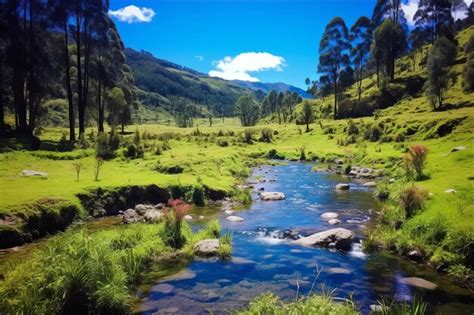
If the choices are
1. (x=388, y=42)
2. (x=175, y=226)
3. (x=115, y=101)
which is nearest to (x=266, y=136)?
(x=115, y=101)

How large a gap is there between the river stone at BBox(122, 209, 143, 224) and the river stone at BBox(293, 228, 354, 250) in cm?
980

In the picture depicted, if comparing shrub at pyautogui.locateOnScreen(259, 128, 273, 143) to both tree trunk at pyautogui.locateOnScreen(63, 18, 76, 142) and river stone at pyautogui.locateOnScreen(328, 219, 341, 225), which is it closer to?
tree trunk at pyautogui.locateOnScreen(63, 18, 76, 142)

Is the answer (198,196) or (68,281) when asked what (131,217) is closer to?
(198,196)

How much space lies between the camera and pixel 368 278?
1551 centimetres

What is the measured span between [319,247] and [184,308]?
29.5 feet

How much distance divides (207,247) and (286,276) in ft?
14.6

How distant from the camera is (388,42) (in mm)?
98125

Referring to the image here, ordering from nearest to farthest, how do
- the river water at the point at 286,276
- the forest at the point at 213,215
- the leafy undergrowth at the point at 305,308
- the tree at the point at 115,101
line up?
the leafy undergrowth at the point at 305,308, the forest at the point at 213,215, the river water at the point at 286,276, the tree at the point at 115,101

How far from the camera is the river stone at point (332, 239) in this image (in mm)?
19406

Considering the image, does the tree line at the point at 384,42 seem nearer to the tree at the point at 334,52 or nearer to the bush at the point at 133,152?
the tree at the point at 334,52

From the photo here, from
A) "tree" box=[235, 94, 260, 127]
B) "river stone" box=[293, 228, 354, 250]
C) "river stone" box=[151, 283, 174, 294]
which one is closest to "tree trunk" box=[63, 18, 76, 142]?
Answer: "river stone" box=[293, 228, 354, 250]

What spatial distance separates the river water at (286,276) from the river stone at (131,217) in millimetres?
3669

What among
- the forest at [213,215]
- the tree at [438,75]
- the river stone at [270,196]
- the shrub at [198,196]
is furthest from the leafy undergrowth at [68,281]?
the tree at [438,75]

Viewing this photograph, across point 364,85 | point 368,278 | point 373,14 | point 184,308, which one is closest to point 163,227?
point 184,308
